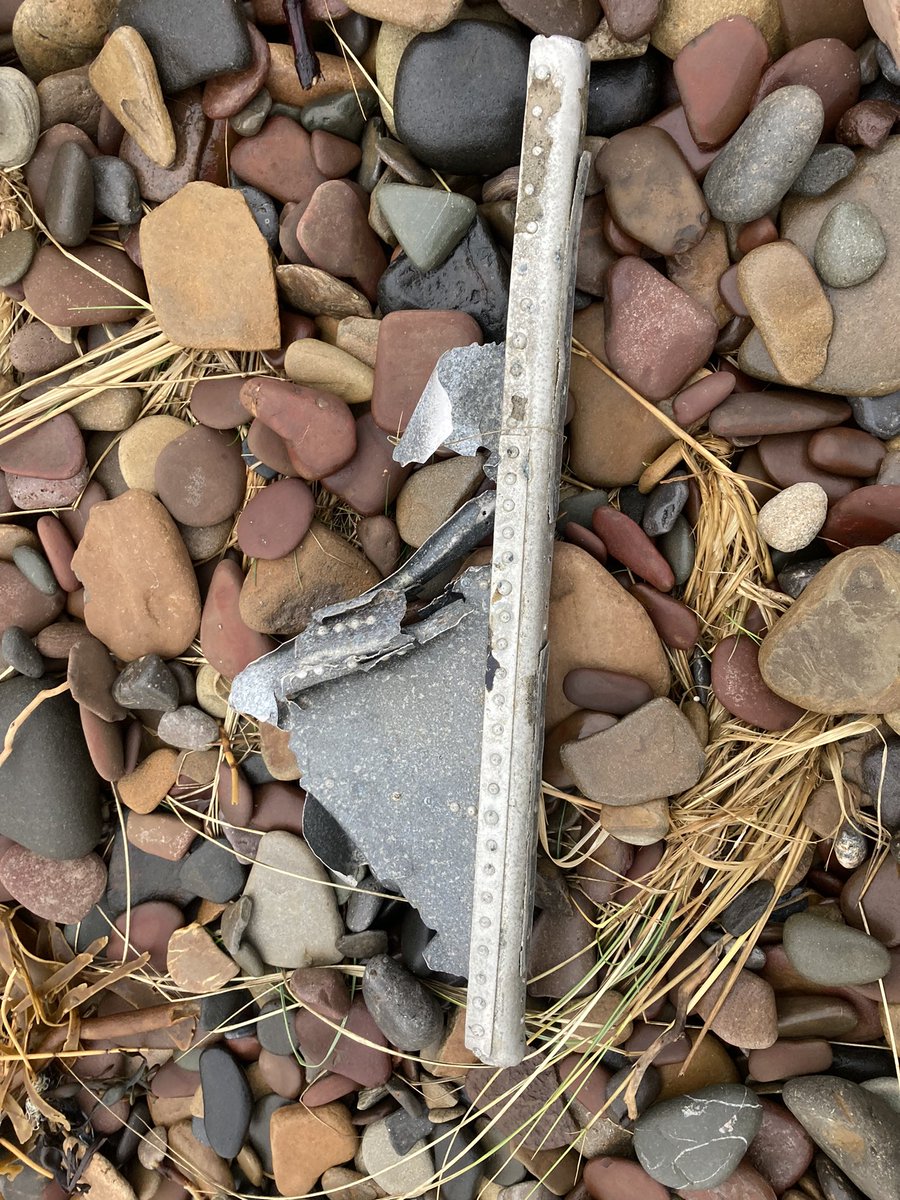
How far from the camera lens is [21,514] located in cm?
233

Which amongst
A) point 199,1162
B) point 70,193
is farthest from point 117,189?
point 199,1162

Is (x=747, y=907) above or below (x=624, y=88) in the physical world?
below

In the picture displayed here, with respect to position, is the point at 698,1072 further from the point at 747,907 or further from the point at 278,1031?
the point at 278,1031

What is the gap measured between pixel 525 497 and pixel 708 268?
0.73 metres

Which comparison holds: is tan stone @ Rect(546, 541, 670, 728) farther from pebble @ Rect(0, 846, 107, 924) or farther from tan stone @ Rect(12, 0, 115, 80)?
tan stone @ Rect(12, 0, 115, 80)

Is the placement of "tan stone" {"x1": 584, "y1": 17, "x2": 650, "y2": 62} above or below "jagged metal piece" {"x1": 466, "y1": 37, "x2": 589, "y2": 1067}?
above

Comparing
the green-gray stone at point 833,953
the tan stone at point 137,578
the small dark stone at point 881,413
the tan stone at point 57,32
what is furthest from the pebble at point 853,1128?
the tan stone at point 57,32

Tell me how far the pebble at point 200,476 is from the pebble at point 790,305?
1.30 m

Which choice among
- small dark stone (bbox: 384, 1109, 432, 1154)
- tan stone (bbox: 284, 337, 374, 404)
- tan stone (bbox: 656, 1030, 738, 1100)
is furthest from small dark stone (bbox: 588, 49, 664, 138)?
small dark stone (bbox: 384, 1109, 432, 1154)

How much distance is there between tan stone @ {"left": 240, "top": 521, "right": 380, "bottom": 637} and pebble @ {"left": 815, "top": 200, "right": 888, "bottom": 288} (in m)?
1.27

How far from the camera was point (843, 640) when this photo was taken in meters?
1.82

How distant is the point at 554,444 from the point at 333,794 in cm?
97

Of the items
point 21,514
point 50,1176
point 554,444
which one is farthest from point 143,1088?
point 554,444

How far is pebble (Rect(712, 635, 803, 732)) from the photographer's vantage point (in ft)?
6.48
